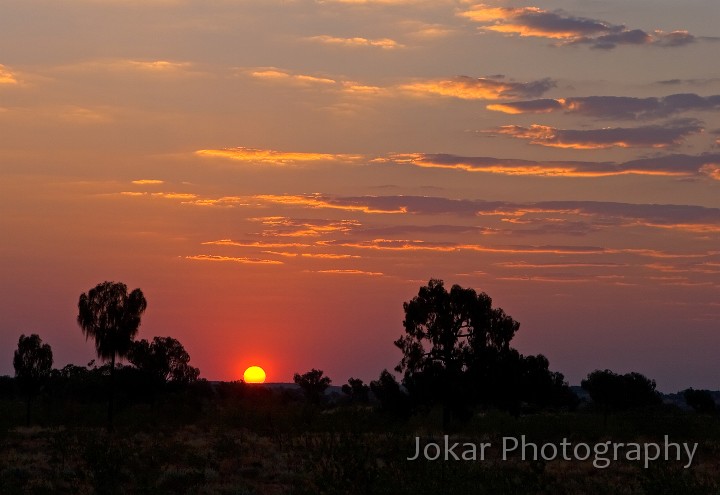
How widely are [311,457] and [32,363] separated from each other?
1561 inches

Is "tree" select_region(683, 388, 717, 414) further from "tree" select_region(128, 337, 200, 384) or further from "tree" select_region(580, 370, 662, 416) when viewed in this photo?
"tree" select_region(128, 337, 200, 384)

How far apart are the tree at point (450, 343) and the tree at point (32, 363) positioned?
25247mm

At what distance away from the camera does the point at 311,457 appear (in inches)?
1182

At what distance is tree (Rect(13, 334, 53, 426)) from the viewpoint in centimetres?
6372

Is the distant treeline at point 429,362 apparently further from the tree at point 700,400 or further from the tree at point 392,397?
the tree at point 700,400

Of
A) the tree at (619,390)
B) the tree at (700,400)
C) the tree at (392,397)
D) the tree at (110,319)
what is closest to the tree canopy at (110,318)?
the tree at (110,319)

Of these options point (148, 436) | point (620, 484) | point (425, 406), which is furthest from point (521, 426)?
point (148, 436)

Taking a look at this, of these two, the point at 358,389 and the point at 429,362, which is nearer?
the point at 429,362

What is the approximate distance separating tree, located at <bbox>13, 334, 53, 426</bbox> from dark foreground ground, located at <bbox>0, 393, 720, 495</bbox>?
3315 millimetres

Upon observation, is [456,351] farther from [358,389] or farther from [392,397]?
[358,389]

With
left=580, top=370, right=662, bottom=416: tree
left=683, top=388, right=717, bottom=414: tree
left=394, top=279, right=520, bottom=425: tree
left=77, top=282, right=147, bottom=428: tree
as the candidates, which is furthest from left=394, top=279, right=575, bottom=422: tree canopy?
left=683, top=388, right=717, bottom=414: tree

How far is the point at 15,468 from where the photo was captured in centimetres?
3519

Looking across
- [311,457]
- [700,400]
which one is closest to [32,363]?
[311,457]

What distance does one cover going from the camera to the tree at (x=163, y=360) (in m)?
82.9
